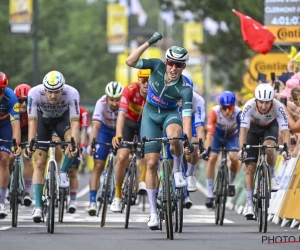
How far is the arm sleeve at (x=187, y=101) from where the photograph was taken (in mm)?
14742

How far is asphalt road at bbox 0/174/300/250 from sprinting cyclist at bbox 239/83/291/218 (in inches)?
28.6

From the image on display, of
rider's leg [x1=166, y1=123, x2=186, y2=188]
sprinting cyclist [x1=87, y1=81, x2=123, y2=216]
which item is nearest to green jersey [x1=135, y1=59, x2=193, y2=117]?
rider's leg [x1=166, y1=123, x2=186, y2=188]

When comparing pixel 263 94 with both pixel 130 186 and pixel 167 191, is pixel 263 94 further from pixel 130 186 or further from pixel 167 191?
pixel 167 191

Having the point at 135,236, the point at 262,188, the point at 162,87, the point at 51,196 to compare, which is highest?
the point at 162,87

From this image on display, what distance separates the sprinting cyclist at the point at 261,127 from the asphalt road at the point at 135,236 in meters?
0.73

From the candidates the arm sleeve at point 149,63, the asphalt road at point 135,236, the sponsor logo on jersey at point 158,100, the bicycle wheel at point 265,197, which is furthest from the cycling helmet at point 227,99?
the arm sleeve at point 149,63

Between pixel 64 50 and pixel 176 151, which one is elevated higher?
pixel 64 50

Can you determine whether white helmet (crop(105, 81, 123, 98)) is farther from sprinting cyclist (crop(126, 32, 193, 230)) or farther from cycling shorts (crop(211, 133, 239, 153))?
sprinting cyclist (crop(126, 32, 193, 230))

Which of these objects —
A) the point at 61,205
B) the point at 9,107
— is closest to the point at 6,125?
the point at 9,107

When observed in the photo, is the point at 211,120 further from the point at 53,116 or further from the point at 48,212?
the point at 48,212

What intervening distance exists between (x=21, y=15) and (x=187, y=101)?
88.5 ft

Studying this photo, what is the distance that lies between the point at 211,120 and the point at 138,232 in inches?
A: 204

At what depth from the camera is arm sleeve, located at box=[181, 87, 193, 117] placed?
48.4ft

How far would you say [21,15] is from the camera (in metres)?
41.2
